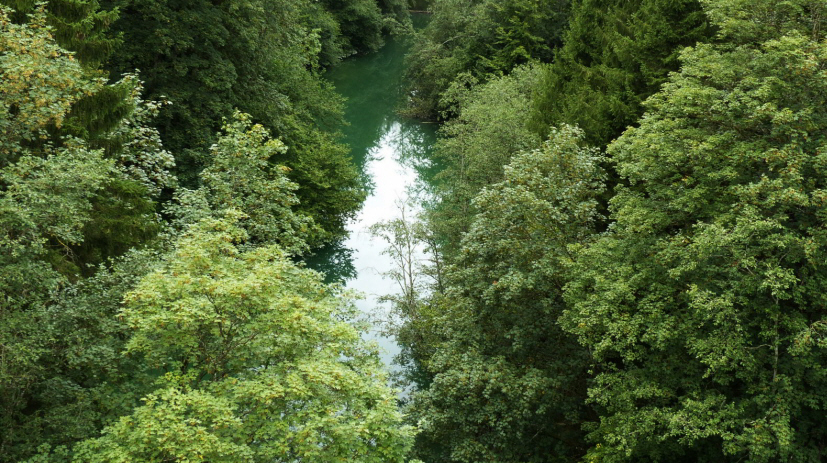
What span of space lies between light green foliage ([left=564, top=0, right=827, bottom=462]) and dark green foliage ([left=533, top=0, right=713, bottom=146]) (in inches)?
171

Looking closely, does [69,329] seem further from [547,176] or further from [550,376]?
[547,176]

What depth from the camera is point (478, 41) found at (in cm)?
4134

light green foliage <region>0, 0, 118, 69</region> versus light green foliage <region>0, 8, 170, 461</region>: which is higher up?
light green foliage <region>0, 0, 118, 69</region>

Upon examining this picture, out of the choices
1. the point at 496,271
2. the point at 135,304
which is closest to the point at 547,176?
the point at 496,271

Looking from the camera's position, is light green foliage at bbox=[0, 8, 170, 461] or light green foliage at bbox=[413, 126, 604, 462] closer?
light green foliage at bbox=[0, 8, 170, 461]

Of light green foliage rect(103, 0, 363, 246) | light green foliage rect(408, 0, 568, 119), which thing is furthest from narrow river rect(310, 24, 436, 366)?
light green foliage rect(408, 0, 568, 119)

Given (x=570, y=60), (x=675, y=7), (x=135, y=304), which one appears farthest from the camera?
(x=570, y=60)

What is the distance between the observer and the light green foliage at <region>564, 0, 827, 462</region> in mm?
9500

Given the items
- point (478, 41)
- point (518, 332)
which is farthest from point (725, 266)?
point (478, 41)

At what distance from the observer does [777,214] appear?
970cm

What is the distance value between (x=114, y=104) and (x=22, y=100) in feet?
10.3

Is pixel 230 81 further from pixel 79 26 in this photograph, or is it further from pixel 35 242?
pixel 35 242

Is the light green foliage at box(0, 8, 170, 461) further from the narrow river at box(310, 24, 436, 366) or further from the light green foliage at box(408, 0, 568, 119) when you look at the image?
the light green foliage at box(408, 0, 568, 119)

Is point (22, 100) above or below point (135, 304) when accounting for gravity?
above
